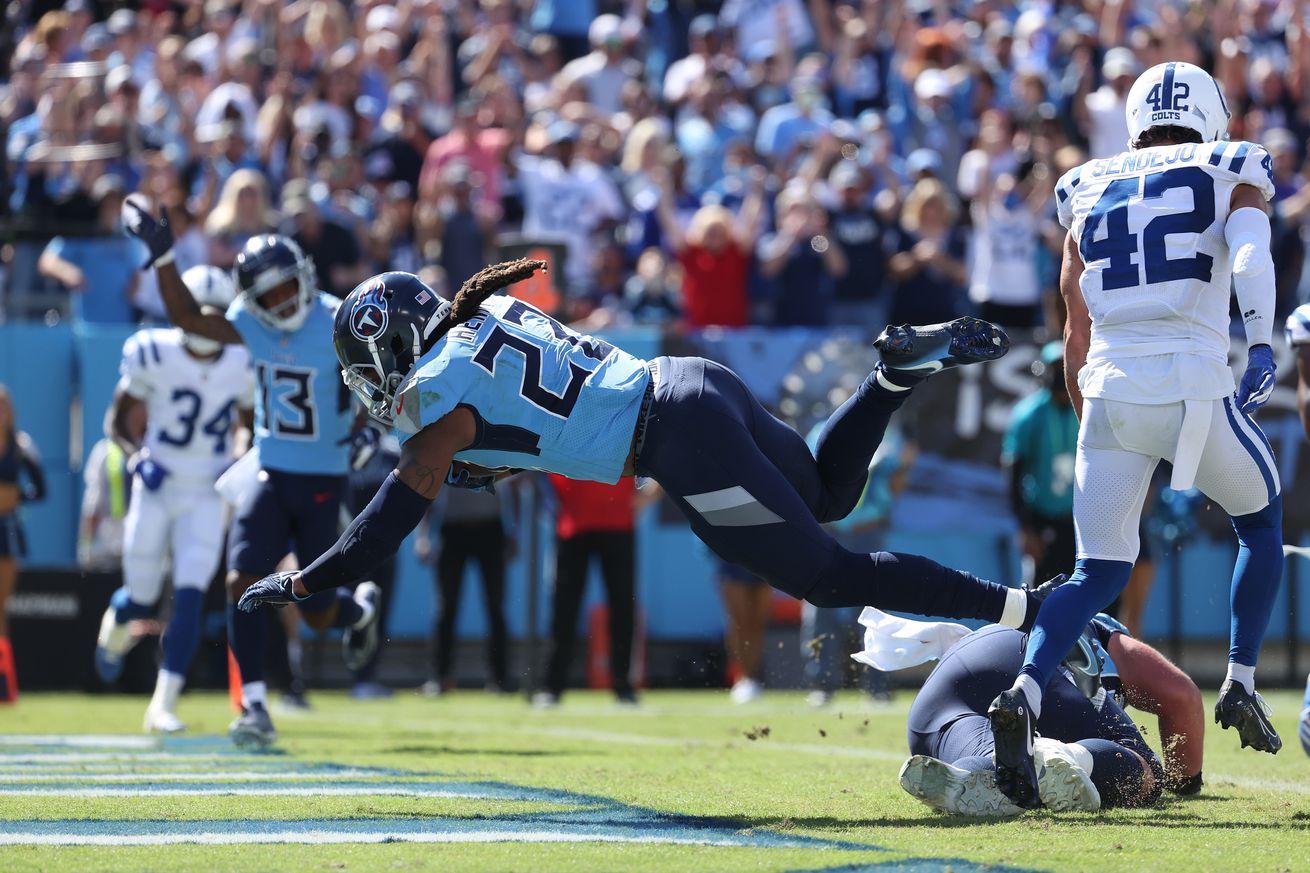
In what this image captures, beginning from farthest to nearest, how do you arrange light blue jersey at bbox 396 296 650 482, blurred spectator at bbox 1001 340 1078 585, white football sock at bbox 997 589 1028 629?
blurred spectator at bbox 1001 340 1078 585 → white football sock at bbox 997 589 1028 629 → light blue jersey at bbox 396 296 650 482

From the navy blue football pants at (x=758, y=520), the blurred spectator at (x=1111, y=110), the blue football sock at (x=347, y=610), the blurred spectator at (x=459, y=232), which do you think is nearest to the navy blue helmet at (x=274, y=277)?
the blue football sock at (x=347, y=610)

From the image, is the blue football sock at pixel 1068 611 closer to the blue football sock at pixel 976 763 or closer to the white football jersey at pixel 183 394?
the blue football sock at pixel 976 763

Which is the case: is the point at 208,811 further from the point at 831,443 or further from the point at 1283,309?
the point at 1283,309

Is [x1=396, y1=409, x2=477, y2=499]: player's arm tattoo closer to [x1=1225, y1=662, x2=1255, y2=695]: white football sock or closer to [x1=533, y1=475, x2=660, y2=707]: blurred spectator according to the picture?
[x1=1225, y1=662, x2=1255, y2=695]: white football sock

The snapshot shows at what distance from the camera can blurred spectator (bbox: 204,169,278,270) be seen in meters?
12.2

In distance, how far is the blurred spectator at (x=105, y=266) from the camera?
12734mm

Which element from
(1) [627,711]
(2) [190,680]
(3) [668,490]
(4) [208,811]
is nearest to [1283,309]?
(1) [627,711]

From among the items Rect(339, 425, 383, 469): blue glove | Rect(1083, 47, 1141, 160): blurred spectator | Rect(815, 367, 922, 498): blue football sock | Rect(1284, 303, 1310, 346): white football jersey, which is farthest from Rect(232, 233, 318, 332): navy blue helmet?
Rect(1083, 47, 1141, 160): blurred spectator

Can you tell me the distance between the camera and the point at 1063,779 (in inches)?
203

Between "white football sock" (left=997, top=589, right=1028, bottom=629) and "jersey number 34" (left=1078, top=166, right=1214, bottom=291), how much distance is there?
0.93m

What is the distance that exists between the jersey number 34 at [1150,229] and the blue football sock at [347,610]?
3.96m

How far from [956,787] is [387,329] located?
82.8 inches

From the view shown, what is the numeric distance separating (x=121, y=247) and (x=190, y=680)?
295cm

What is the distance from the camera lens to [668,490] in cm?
563
